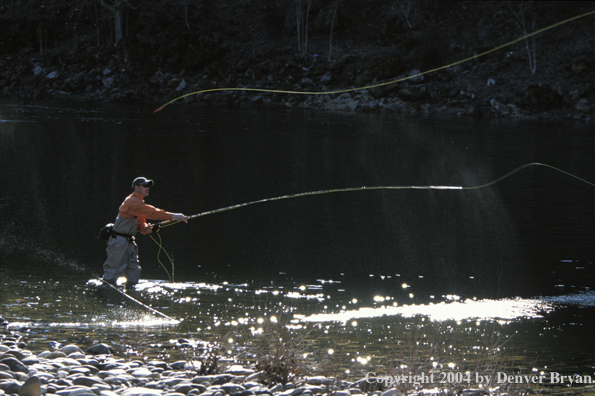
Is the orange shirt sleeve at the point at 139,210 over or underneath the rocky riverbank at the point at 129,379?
over

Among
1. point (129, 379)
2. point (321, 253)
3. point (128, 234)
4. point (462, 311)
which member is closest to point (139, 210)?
point (128, 234)

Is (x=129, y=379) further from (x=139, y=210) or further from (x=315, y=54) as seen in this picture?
(x=315, y=54)

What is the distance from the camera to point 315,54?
45.8 m

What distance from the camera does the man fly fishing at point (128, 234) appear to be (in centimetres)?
800

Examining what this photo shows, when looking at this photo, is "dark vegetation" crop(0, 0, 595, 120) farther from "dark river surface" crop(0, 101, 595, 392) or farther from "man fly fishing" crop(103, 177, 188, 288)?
"man fly fishing" crop(103, 177, 188, 288)

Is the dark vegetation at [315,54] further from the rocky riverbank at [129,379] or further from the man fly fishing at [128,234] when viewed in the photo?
the rocky riverbank at [129,379]

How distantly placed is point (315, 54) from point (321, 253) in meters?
37.3

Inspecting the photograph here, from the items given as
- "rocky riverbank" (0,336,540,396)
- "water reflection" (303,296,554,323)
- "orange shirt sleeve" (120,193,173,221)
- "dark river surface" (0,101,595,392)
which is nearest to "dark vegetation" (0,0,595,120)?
"dark river surface" (0,101,595,392)

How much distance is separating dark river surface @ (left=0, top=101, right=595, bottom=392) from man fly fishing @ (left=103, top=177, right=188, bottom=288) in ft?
0.89

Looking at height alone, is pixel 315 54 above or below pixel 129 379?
above

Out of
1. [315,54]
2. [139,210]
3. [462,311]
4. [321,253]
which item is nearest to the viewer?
[462,311]

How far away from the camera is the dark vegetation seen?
39.0 meters

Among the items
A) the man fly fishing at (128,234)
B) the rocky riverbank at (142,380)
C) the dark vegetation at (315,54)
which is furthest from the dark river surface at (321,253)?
the dark vegetation at (315,54)

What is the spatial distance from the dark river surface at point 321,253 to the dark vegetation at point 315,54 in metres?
17.1
